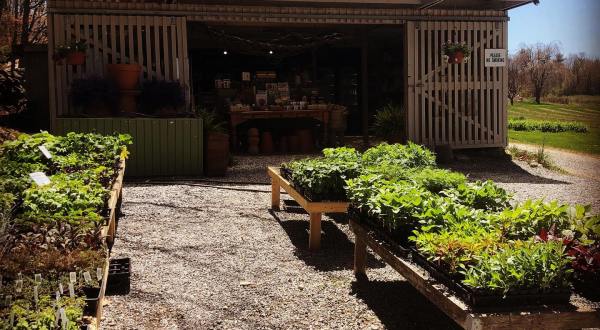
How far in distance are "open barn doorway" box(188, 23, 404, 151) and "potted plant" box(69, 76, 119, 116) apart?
9.94 feet

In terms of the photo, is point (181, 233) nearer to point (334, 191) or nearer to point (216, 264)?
point (216, 264)

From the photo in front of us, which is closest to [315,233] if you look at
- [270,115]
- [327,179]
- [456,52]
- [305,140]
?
[327,179]

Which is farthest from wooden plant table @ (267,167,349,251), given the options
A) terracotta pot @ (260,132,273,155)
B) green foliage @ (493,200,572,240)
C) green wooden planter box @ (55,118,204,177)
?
terracotta pot @ (260,132,273,155)

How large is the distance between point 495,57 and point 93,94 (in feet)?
28.7

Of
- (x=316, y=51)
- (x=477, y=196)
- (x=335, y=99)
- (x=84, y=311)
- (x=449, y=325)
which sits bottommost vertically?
(x=449, y=325)

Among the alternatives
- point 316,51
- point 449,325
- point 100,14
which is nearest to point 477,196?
point 449,325

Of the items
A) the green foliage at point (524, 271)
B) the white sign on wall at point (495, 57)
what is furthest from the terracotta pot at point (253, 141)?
the green foliage at point (524, 271)

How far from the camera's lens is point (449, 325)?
4.19 metres

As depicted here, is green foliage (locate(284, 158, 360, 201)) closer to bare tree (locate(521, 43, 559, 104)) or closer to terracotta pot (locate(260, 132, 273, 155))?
bare tree (locate(521, 43, 559, 104))

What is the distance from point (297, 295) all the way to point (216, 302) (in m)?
0.64

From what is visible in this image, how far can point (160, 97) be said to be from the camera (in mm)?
11852

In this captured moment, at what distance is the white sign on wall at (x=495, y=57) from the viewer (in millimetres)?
14148

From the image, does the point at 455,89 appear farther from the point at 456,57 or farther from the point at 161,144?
the point at 161,144

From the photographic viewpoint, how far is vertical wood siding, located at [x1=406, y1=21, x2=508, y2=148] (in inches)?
546
